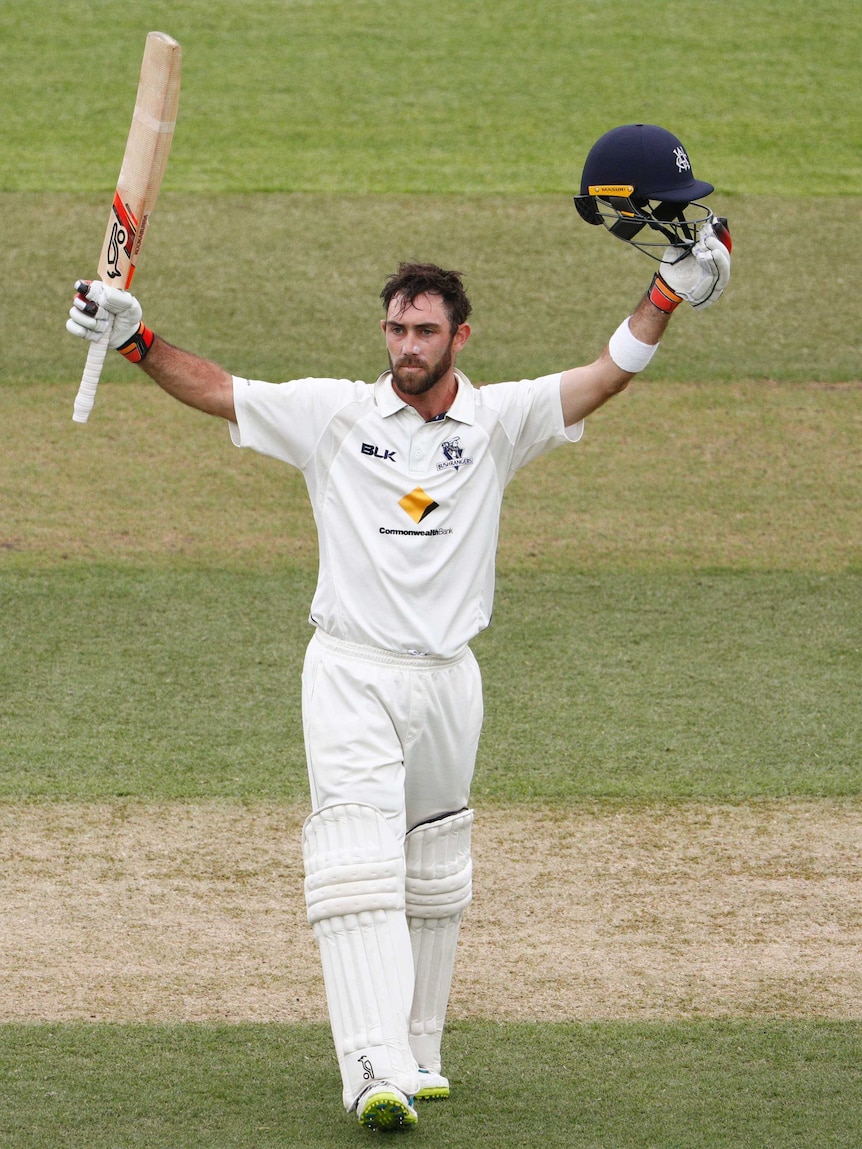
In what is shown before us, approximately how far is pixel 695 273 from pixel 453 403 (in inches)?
29.3

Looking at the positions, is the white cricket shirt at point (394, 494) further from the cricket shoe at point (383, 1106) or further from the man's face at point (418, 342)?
the cricket shoe at point (383, 1106)

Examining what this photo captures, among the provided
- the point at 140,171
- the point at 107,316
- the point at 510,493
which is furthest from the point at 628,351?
the point at 510,493

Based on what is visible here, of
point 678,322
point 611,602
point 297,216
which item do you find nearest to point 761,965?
point 611,602

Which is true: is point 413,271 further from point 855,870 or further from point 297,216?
point 297,216

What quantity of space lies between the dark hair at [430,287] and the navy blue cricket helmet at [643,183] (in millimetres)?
430

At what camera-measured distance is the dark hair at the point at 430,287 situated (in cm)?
448

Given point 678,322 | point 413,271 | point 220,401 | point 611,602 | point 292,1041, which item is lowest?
point 292,1041

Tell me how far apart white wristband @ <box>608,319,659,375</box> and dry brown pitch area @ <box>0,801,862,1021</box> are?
200 centimetres

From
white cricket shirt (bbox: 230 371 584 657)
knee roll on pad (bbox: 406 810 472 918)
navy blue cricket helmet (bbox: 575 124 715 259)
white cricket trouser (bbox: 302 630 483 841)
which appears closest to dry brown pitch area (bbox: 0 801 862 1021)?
knee roll on pad (bbox: 406 810 472 918)

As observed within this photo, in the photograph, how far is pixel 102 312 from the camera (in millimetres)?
4395

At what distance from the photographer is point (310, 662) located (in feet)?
14.8

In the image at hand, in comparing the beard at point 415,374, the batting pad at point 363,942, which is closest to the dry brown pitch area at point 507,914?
the batting pad at point 363,942

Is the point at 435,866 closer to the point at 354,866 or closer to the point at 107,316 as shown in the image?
the point at 354,866

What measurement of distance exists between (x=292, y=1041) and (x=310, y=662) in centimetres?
119
